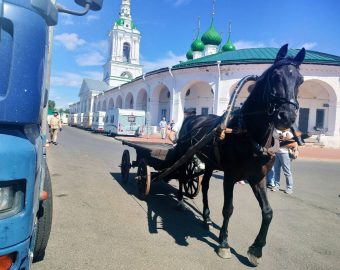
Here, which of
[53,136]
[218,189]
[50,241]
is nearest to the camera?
[50,241]

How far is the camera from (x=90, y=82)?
68.1 m

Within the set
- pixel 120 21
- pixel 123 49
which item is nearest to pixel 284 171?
pixel 120 21

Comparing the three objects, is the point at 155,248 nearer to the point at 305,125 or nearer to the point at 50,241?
the point at 50,241

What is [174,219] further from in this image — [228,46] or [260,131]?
[228,46]

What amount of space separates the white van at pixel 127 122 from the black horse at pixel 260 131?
75.5ft

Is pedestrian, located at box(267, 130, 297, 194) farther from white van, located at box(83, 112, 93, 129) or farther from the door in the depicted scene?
white van, located at box(83, 112, 93, 129)

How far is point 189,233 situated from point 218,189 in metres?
3.33

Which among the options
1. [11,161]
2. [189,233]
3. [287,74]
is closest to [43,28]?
[11,161]

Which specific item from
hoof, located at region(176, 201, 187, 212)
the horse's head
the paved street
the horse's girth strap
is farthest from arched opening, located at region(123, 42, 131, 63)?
the horse's head

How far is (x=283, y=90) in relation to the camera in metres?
2.97

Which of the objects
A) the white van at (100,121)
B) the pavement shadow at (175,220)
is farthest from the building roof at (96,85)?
the pavement shadow at (175,220)

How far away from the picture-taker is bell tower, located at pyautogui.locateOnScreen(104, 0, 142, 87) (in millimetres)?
60500

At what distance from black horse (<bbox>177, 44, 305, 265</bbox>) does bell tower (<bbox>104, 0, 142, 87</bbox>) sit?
198 ft

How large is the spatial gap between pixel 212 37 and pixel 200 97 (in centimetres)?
1390
